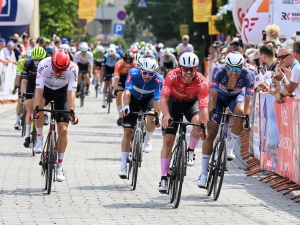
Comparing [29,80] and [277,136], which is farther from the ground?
[29,80]

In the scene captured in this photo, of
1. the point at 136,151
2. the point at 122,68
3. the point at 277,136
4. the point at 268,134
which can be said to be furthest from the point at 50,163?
the point at 122,68

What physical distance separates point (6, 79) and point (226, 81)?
18.7m

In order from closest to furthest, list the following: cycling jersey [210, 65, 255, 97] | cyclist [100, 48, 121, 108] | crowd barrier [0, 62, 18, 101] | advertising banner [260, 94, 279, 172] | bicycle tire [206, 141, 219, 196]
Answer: bicycle tire [206, 141, 219, 196] → cycling jersey [210, 65, 255, 97] → advertising banner [260, 94, 279, 172] → cyclist [100, 48, 121, 108] → crowd barrier [0, 62, 18, 101]

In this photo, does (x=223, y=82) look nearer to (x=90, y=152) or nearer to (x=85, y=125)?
(x=90, y=152)

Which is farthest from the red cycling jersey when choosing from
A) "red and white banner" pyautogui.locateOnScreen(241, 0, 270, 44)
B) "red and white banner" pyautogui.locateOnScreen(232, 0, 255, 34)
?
"red and white banner" pyautogui.locateOnScreen(232, 0, 255, 34)

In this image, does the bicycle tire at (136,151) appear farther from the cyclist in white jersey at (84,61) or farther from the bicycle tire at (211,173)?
the cyclist in white jersey at (84,61)

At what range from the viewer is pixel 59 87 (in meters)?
14.3

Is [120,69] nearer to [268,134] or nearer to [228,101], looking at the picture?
[268,134]

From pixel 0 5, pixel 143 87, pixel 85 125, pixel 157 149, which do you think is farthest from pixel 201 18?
pixel 143 87

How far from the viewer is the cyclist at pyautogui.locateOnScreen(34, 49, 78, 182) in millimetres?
13359

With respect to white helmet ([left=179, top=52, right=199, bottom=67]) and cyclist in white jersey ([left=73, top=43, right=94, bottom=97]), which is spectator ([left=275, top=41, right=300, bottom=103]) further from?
cyclist in white jersey ([left=73, top=43, right=94, bottom=97])

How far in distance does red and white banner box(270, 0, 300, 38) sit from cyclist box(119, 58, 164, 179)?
618cm

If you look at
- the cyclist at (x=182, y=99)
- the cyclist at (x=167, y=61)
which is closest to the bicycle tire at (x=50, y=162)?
the cyclist at (x=182, y=99)

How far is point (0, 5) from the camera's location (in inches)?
1283
